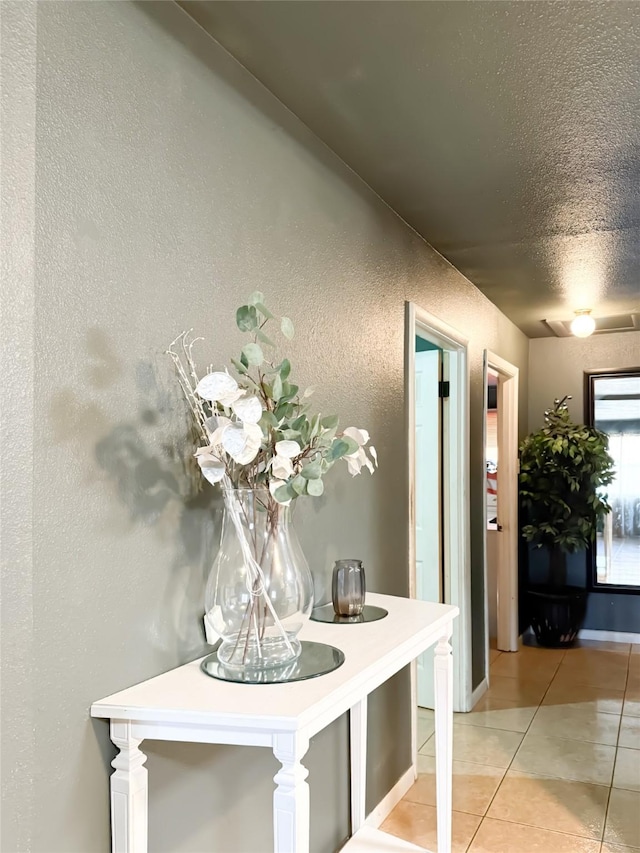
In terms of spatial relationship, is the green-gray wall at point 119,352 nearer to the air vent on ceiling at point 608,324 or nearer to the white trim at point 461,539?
the white trim at point 461,539

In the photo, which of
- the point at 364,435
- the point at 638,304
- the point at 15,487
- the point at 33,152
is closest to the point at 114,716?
the point at 15,487

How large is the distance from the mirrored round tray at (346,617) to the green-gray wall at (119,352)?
0.69 ft

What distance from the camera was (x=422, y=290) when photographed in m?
3.12

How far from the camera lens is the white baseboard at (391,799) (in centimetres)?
254

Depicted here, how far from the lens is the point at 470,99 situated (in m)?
1.93

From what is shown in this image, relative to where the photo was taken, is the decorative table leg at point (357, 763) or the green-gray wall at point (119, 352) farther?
the decorative table leg at point (357, 763)

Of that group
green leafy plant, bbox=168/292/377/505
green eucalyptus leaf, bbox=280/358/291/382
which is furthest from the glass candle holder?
green eucalyptus leaf, bbox=280/358/291/382

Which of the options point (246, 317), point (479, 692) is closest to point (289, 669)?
point (246, 317)

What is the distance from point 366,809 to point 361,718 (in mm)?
434

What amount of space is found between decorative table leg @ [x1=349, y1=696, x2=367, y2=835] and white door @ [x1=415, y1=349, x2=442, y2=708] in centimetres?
151

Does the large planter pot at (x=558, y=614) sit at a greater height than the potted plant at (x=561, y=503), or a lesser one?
lesser

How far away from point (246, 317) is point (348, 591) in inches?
37.1

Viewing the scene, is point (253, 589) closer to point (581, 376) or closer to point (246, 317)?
point (246, 317)

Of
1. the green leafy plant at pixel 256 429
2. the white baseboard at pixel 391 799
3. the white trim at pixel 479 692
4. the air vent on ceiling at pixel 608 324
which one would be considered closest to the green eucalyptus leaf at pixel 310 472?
the green leafy plant at pixel 256 429
